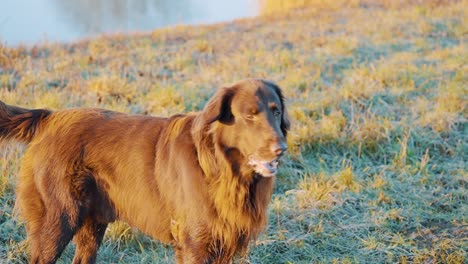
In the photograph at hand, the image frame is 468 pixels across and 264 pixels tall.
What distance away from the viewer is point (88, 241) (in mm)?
3633

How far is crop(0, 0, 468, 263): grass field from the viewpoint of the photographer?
439 centimetres

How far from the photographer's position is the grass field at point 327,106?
173 inches

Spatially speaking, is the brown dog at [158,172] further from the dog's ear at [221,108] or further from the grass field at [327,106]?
the grass field at [327,106]

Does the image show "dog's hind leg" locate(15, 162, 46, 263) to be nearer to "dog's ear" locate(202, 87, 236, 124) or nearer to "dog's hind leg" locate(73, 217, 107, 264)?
"dog's hind leg" locate(73, 217, 107, 264)

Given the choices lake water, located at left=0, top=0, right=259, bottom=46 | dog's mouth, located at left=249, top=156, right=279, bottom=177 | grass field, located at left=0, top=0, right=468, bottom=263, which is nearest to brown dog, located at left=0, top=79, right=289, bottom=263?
dog's mouth, located at left=249, top=156, right=279, bottom=177

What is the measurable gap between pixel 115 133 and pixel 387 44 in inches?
332

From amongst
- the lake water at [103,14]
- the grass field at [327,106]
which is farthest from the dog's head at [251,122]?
the lake water at [103,14]

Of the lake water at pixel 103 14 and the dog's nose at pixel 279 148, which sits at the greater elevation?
the lake water at pixel 103 14

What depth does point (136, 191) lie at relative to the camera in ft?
10.8

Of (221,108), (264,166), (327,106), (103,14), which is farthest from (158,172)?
(103,14)

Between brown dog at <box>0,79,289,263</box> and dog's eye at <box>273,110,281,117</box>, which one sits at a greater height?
dog's eye at <box>273,110,281,117</box>

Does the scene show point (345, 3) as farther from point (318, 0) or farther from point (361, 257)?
point (361, 257)

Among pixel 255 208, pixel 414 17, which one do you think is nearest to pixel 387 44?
pixel 414 17

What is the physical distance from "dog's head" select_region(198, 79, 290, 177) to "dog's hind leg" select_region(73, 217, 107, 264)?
4.23 feet
